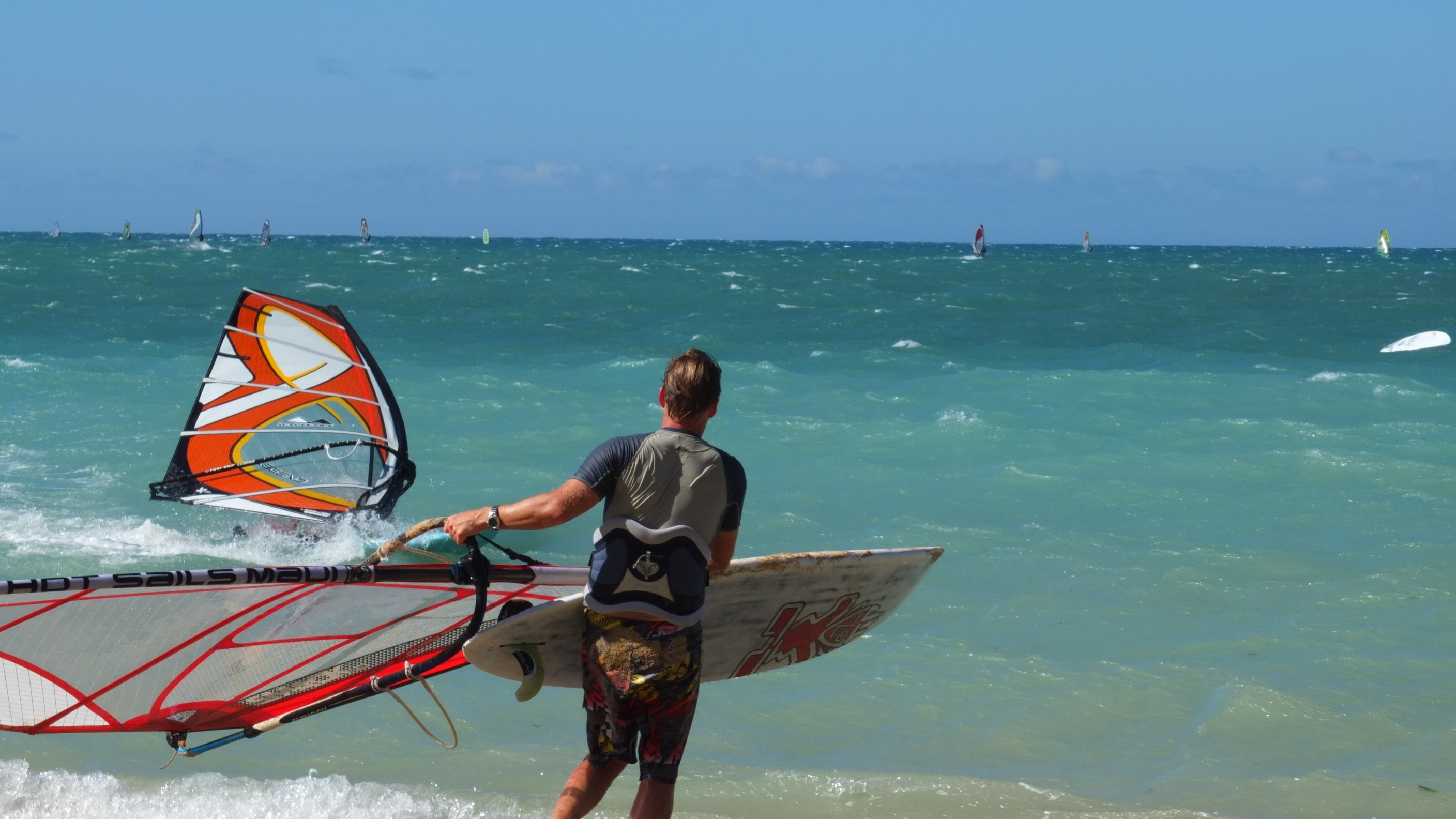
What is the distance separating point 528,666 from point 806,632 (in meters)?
0.94

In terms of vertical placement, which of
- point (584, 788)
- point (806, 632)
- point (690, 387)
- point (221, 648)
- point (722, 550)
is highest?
point (690, 387)

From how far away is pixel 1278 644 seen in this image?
20.8ft

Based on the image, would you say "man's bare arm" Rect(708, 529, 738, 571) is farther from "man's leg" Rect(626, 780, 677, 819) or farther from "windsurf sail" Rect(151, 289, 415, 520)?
"windsurf sail" Rect(151, 289, 415, 520)

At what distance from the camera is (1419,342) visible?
21.6m

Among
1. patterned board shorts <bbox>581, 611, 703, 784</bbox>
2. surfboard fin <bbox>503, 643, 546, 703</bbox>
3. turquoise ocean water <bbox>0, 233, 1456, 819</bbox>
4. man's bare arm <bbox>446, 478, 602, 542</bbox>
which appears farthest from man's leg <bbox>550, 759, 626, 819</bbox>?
turquoise ocean water <bbox>0, 233, 1456, 819</bbox>

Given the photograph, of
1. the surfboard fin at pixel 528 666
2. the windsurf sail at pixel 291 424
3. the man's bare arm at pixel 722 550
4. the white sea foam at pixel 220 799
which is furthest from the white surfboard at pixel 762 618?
the windsurf sail at pixel 291 424

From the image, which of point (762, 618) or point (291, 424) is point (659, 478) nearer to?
point (762, 618)

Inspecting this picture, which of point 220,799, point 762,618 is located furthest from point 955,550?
point 220,799

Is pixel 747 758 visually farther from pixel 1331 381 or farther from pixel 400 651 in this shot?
pixel 1331 381

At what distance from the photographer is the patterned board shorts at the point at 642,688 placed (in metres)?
2.97

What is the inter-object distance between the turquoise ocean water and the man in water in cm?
125

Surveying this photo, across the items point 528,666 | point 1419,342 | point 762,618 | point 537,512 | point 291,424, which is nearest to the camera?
point 537,512

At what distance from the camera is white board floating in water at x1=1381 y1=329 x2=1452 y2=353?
21328mm

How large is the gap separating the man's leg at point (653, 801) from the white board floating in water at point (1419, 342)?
21487mm
